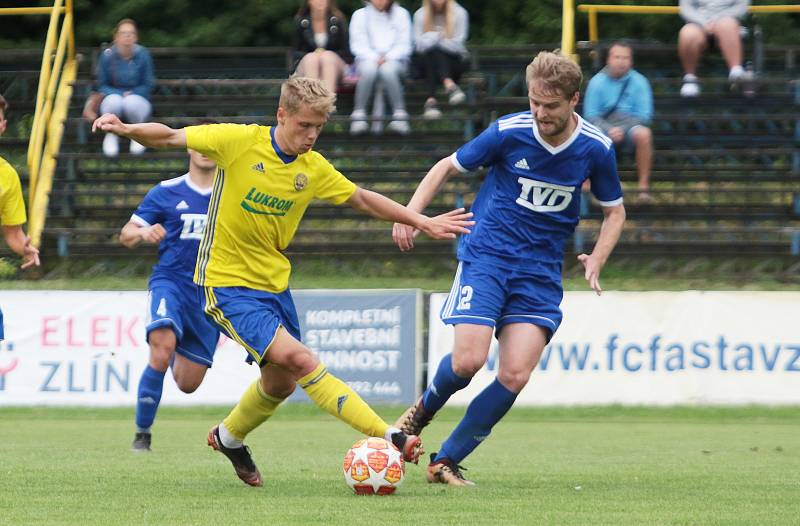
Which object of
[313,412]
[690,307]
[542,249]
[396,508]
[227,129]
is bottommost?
[313,412]

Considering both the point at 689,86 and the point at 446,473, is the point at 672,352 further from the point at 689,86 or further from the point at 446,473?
the point at 446,473

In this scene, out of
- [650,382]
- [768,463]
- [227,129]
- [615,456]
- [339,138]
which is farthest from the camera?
[339,138]

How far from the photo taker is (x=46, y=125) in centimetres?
1700

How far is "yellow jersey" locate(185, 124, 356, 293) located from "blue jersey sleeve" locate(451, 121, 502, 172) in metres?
0.70

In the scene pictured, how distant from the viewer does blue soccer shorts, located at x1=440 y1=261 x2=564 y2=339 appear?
711 cm

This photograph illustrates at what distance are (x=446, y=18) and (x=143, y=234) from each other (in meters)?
8.29

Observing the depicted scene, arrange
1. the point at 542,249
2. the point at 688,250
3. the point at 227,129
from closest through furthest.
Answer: the point at 227,129 < the point at 542,249 < the point at 688,250

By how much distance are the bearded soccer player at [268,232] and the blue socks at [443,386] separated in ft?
2.44

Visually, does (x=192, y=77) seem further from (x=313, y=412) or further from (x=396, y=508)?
(x=396, y=508)

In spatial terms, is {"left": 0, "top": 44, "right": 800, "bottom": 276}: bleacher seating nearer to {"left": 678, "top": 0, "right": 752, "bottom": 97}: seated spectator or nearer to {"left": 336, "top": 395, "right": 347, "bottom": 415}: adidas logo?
{"left": 678, "top": 0, "right": 752, "bottom": 97}: seated spectator

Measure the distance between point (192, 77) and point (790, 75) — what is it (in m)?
7.71

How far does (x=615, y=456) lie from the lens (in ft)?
29.8

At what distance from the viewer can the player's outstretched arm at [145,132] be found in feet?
20.4

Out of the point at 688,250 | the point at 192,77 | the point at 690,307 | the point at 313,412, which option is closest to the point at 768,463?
the point at 690,307
